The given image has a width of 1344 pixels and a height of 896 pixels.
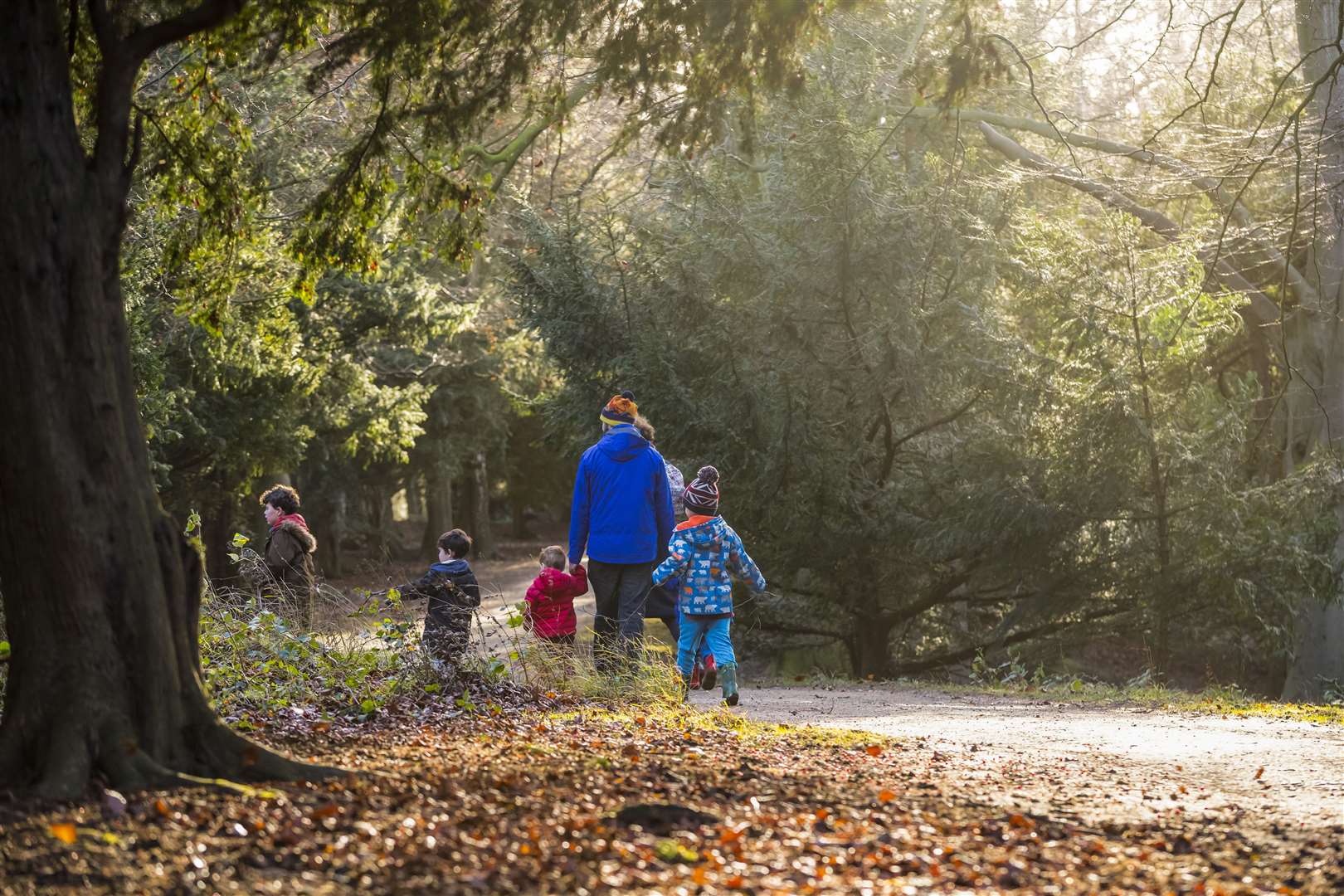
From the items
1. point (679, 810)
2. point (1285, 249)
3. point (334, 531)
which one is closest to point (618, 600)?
point (679, 810)

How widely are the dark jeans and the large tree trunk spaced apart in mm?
4561

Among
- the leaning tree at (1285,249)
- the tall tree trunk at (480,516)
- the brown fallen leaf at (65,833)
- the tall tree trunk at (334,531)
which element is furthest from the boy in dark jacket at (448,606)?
the tall tree trunk at (480,516)

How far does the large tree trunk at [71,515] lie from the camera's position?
5027 mm

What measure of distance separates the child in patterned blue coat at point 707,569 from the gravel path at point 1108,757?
516 millimetres

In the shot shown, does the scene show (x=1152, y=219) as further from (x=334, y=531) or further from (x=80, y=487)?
(x=334, y=531)

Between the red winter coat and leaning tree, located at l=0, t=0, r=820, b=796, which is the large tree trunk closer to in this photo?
leaning tree, located at l=0, t=0, r=820, b=796

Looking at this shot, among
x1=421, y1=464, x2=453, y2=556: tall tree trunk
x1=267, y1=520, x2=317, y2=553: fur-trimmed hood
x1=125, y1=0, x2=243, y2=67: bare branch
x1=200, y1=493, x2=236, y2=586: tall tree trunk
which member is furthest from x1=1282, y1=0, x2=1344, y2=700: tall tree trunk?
x1=421, y1=464, x2=453, y2=556: tall tree trunk

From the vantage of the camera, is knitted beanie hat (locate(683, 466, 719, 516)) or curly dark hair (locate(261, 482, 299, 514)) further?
curly dark hair (locate(261, 482, 299, 514))

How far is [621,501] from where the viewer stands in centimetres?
982

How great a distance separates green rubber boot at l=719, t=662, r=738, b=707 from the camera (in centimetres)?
974

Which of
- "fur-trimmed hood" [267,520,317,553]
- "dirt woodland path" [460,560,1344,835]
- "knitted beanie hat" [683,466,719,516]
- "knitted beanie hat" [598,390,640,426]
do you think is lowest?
"dirt woodland path" [460,560,1344,835]

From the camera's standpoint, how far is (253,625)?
8.39 meters

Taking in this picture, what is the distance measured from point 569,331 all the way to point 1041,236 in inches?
215

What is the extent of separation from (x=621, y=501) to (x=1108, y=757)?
373 centimetres
